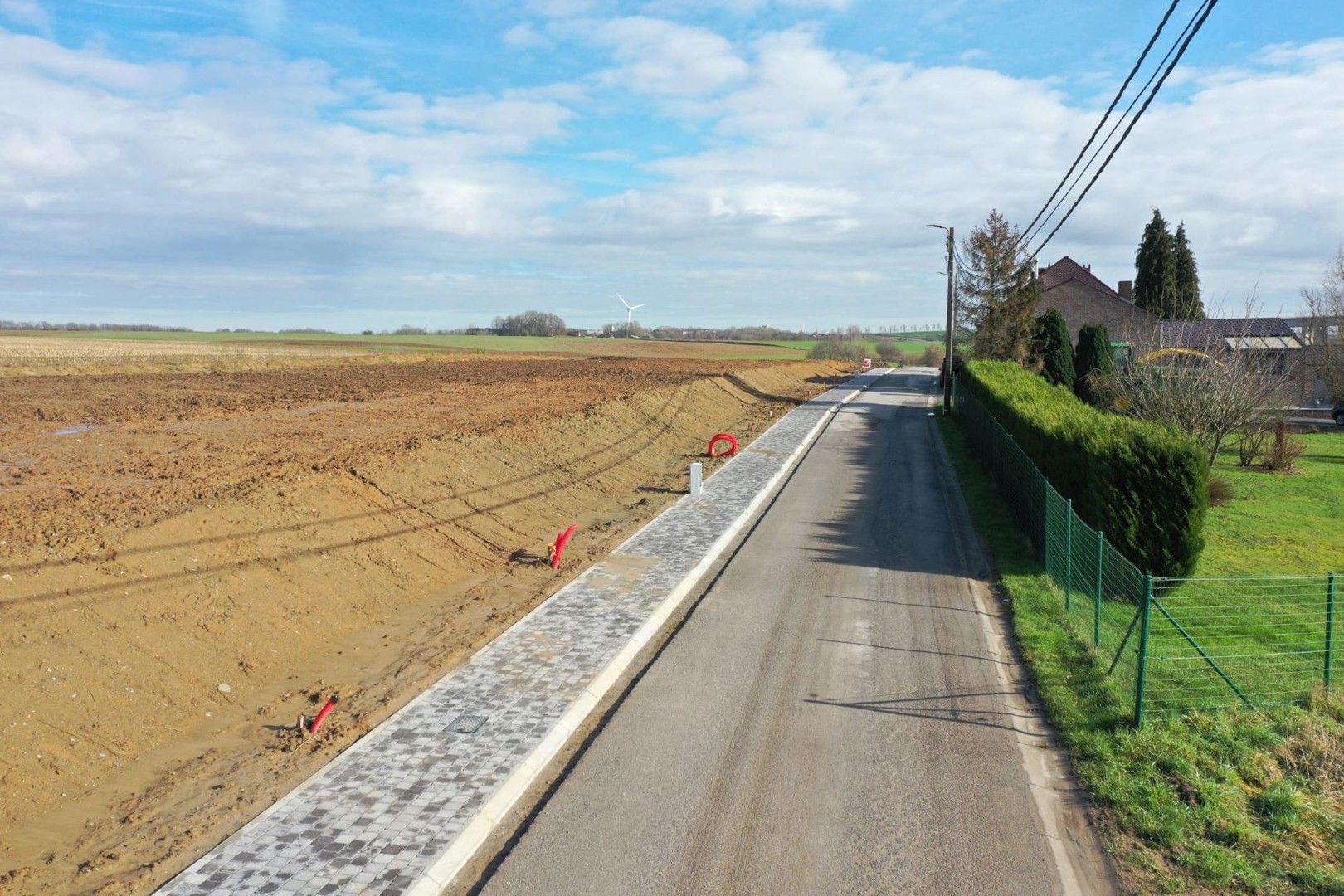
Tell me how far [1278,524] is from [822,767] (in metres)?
14.1

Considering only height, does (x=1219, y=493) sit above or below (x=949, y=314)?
below

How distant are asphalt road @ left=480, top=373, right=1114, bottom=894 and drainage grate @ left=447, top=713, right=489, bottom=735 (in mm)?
1021

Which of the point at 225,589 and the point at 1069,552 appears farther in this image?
the point at 1069,552

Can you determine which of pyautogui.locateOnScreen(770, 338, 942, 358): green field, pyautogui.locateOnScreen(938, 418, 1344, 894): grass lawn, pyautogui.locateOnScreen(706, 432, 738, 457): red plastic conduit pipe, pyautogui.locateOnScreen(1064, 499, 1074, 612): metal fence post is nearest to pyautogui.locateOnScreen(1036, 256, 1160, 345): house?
pyautogui.locateOnScreen(706, 432, 738, 457): red plastic conduit pipe

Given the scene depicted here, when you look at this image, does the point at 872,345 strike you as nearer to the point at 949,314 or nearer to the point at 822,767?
the point at 949,314

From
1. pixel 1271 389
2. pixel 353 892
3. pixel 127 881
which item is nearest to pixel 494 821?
pixel 353 892

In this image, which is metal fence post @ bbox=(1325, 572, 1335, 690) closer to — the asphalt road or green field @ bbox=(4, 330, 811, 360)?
the asphalt road

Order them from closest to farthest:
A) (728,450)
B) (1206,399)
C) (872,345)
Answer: (1206,399) < (728,450) < (872,345)

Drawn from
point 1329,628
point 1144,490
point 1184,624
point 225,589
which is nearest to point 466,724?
point 225,589

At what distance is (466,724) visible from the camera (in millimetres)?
7910

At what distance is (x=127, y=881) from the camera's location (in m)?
5.78

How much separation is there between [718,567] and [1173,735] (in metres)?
6.85

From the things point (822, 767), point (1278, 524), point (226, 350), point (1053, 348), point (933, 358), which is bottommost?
point (822, 767)

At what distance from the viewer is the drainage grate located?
7777 millimetres
